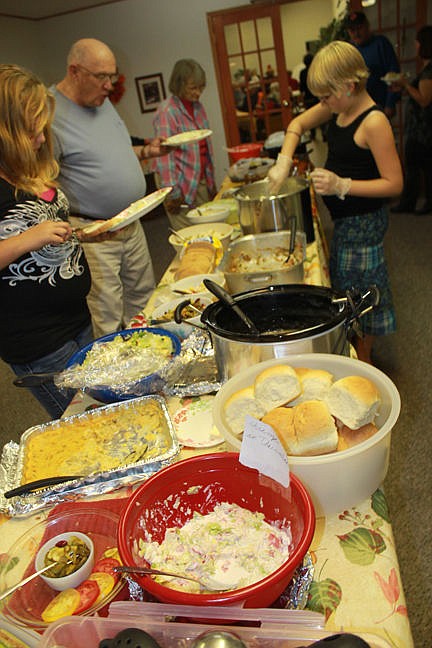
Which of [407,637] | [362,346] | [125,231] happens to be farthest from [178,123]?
[407,637]

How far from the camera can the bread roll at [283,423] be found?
2.50 ft

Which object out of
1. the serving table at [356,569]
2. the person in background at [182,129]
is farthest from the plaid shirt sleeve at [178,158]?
the serving table at [356,569]

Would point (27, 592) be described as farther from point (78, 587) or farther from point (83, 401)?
point (83, 401)

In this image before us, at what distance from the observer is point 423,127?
4289mm

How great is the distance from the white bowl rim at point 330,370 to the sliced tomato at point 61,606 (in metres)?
0.31

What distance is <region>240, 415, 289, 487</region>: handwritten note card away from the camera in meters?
0.69

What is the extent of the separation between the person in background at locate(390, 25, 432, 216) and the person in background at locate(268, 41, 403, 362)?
2514 mm

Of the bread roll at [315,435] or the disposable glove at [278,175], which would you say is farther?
the disposable glove at [278,175]

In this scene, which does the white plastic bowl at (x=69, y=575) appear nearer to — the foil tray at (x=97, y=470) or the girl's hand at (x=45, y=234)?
the foil tray at (x=97, y=470)

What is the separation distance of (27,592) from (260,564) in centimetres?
35

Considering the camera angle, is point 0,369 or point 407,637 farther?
point 0,369

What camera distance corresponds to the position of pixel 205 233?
2137mm

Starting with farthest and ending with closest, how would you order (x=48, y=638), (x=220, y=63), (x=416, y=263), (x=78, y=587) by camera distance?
(x=220, y=63), (x=416, y=263), (x=78, y=587), (x=48, y=638)

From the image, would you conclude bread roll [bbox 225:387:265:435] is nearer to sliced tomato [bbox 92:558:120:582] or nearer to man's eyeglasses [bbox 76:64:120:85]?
sliced tomato [bbox 92:558:120:582]
